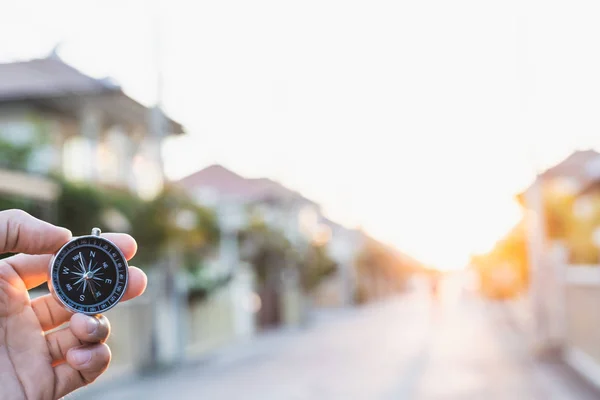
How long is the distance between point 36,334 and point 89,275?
0.78 ft

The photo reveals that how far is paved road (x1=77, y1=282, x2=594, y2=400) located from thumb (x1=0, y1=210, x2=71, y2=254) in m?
9.02

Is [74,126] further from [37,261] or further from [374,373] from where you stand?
[37,261]

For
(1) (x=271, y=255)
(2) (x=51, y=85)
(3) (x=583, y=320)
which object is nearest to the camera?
(3) (x=583, y=320)

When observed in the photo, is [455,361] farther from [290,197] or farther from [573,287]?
[290,197]

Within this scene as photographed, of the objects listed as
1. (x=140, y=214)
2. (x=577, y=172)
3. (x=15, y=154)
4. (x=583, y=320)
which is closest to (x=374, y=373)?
(x=583, y=320)

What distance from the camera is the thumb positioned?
241 cm

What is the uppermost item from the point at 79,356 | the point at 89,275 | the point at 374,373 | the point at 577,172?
the point at 577,172

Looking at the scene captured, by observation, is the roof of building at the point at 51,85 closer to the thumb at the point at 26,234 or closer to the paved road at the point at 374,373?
the paved road at the point at 374,373

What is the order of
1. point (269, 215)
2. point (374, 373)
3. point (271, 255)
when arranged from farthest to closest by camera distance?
point (269, 215), point (271, 255), point (374, 373)

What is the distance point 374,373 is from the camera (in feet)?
45.9

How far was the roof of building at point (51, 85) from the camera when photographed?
17.7 metres

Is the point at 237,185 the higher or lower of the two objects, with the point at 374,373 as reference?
higher

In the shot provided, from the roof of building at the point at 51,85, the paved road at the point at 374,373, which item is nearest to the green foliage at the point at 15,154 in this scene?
the roof of building at the point at 51,85

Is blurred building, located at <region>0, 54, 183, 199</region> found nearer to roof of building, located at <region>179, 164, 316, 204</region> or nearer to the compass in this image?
the compass
